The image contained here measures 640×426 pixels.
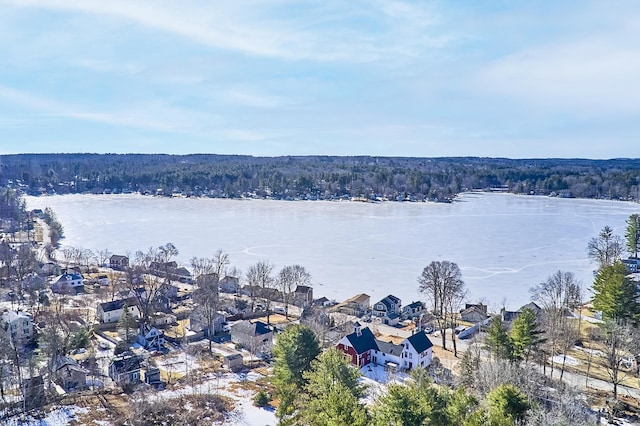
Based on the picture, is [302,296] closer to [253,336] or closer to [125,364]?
[253,336]

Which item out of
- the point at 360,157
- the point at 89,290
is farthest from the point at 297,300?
the point at 360,157

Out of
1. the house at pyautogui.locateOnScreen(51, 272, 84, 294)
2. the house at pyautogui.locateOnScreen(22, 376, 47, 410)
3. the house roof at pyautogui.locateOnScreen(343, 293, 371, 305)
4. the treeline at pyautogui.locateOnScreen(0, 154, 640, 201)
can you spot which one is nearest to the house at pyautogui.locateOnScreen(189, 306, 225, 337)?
the house roof at pyautogui.locateOnScreen(343, 293, 371, 305)

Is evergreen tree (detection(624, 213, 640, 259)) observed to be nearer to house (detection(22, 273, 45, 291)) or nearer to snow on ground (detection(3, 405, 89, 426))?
snow on ground (detection(3, 405, 89, 426))

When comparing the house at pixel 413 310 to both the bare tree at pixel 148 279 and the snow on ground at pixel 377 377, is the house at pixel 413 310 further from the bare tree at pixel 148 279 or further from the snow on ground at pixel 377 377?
the bare tree at pixel 148 279

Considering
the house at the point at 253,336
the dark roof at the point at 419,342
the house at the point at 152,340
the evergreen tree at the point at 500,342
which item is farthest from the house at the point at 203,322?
the evergreen tree at the point at 500,342

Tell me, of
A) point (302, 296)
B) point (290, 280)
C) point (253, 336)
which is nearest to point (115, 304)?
point (253, 336)

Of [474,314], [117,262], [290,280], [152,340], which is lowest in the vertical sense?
[152,340]
